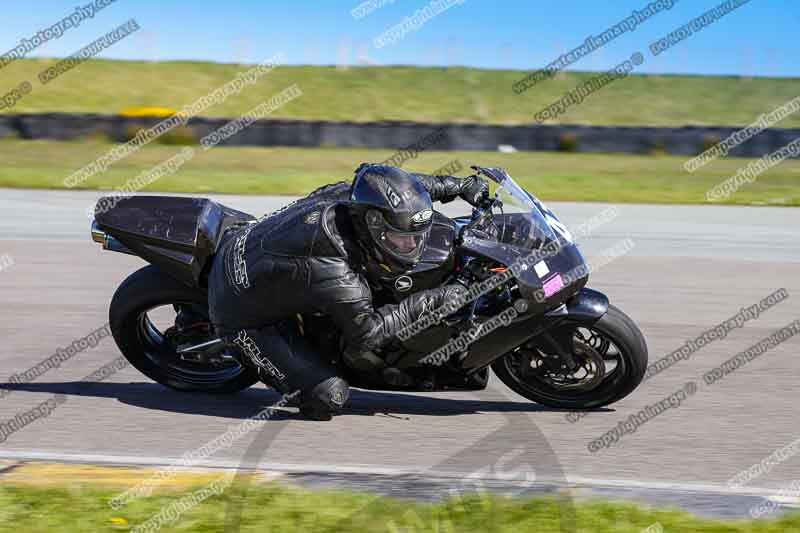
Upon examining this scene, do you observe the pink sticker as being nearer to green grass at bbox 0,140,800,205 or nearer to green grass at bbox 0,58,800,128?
green grass at bbox 0,140,800,205

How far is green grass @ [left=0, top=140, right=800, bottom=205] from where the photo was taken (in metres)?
17.0

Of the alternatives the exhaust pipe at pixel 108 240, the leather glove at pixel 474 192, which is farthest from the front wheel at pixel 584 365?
the exhaust pipe at pixel 108 240

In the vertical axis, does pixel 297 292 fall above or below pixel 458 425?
above

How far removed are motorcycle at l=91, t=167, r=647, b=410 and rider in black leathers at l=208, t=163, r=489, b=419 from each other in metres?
0.13

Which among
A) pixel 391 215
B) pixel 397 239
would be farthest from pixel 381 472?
pixel 391 215

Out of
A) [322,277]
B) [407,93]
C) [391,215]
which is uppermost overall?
[391,215]

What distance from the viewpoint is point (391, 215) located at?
514 centimetres

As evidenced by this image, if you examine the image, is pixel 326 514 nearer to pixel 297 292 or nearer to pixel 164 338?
pixel 297 292

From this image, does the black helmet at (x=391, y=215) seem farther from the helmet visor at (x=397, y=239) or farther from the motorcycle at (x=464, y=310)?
the motorcycle at (x=464, y=310)

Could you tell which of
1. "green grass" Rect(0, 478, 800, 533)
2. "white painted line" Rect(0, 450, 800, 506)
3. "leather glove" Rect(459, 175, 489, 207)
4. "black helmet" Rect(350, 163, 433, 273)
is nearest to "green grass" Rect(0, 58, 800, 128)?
"leather glove" Rect(459, 175, 489, 207)

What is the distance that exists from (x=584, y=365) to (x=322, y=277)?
59.7 inches

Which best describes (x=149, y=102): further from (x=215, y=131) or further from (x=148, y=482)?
(x=148, y=482)

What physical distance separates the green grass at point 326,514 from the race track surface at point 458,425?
0.76 ft

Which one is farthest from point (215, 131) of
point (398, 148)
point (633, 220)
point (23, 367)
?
point (23, 367)
